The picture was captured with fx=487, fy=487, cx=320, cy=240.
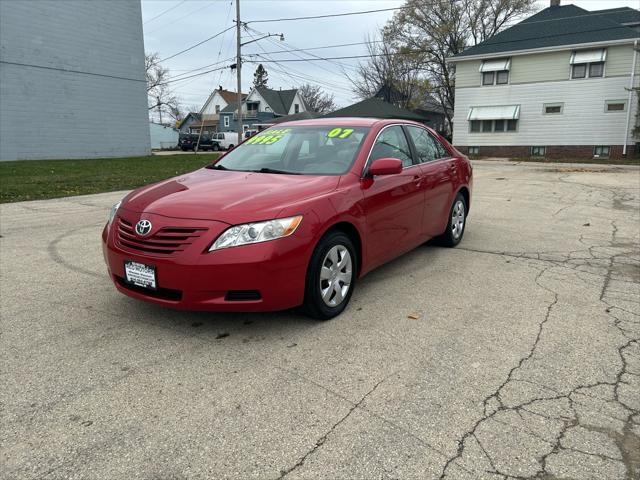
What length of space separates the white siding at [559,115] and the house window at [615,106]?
0.20 metres

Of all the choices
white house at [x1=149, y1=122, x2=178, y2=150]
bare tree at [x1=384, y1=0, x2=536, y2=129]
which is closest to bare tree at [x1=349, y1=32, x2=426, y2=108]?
bare tree at [x1=384, y1=0, x2=536, y2=129]

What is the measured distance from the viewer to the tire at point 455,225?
5.91 metres

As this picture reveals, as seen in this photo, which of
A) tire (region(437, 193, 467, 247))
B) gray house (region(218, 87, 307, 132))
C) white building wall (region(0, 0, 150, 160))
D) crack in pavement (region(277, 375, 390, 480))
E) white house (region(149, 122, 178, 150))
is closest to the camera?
crack in pavement (region(277, 375, 390, 480))

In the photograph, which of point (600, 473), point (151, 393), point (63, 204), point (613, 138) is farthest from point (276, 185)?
point (613, 138)

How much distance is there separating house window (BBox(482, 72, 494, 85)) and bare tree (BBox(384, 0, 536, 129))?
8.94 metres

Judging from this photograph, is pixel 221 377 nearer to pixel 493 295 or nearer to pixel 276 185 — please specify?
pixel 276 185

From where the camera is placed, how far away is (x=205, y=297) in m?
3.21

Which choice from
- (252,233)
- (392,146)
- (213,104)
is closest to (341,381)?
(252,233)

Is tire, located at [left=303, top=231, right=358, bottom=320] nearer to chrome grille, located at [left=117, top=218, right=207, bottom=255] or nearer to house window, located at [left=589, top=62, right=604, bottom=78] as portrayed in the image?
chrome grille, located at [left=117, top=218, right=207, bottom=255]

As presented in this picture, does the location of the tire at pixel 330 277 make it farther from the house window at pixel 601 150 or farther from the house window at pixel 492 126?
the house window at pixel 492 126

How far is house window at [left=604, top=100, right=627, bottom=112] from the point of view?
26.0 m

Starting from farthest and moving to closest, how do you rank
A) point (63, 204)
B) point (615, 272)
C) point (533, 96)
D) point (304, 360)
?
point (533, 96), point (63, 204), point (615, 272), point (304, 360)

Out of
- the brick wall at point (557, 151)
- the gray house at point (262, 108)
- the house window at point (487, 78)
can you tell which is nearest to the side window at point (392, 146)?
the brick wall at point (557, 151)

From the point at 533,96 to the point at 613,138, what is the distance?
16.3 feet
